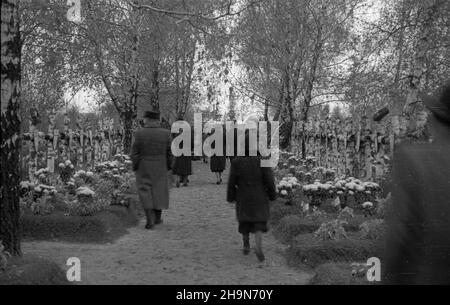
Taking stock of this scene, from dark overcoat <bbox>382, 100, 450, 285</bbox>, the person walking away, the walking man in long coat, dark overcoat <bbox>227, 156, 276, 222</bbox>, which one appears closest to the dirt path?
the walking man in long coat

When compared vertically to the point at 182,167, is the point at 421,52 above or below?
above

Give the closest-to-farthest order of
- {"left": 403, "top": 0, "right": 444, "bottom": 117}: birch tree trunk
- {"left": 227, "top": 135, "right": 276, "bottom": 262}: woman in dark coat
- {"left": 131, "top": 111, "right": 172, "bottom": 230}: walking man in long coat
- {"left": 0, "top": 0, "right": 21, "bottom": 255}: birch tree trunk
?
{"left": 0, "top": 0, "right": 21, "bottom": 255}: birch tree trunk
{"left": 227, "top": 135, "right": 276, "bottom": 262}: woman in dark coat
{"left": 131, "top": 111, "right": 172, "bottom": 230}: walking man in long coat
{"left": 403, "top": 0, "right": 444, "bottom": 117}: birch tree trunk

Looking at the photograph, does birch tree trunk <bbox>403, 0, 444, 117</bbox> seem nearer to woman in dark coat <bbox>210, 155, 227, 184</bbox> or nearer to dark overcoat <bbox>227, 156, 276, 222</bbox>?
woman in dark coat <bbox>210, 155, 227, 184</bbox>

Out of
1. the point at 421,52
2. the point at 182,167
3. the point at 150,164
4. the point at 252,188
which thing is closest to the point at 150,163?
the point at 150,164

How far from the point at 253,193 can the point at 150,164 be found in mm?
3144

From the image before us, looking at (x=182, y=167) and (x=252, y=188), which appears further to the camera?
(x=182, y=167)

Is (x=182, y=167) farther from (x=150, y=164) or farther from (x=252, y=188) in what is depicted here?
(x=252, y=188)

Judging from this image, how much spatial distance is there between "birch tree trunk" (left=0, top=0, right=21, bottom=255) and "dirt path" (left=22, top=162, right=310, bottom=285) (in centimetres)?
104

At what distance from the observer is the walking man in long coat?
10867 millimetres

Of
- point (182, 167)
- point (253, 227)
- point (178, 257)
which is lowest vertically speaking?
point (178, 257)

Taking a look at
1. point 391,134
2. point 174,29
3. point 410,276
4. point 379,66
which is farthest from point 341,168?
point 410,276

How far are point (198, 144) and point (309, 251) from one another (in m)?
23.9

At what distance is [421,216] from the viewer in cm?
229

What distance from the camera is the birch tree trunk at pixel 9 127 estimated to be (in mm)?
6797
